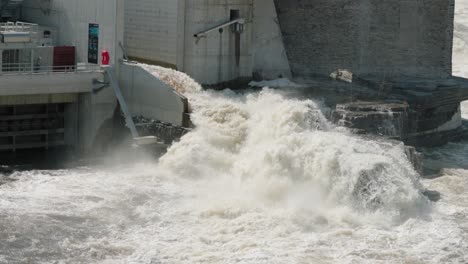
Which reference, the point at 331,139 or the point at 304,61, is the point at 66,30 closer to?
the point at 304,61

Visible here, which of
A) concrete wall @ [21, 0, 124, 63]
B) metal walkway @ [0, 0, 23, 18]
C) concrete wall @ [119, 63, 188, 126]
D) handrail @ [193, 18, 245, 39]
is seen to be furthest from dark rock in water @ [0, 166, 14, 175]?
metal walkway @ [0, 0, 23, 18]

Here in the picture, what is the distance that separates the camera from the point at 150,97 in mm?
26562

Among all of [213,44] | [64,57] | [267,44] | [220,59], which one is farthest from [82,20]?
[267,44]

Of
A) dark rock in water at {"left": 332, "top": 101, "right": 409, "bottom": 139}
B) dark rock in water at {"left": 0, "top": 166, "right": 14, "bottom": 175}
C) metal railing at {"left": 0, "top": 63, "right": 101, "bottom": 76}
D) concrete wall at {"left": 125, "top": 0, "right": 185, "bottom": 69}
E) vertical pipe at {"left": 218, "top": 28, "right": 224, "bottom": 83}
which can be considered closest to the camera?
dark rock in water at {"left": 0, "top": 166, "right": 14, "bottom": 175}

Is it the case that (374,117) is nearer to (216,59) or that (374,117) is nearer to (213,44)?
(216,59)

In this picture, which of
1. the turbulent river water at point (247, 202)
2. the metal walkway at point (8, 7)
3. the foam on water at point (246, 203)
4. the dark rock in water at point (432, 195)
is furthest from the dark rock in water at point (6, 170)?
the dark rock in water at point (432, 195)

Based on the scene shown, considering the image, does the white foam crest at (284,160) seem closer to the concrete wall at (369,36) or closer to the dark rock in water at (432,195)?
the dark rock in water at (432,195)

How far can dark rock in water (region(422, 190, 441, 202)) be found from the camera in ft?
75.3

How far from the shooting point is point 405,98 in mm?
29188

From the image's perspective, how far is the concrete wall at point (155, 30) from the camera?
28.2 metres

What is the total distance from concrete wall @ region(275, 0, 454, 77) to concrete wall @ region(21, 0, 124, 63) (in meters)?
5.61

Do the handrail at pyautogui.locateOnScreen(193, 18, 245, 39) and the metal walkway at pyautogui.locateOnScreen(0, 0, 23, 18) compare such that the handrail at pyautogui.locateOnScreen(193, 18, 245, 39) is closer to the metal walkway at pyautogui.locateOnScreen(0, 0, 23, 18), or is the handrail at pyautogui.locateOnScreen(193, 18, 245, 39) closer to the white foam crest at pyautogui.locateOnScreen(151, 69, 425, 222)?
the white foam crest at pyautogui.locateOnScreen(151, 69, 425, 222)

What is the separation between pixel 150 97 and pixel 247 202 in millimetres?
5924

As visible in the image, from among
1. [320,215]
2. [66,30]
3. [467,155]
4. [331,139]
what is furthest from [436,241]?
[66,30]
